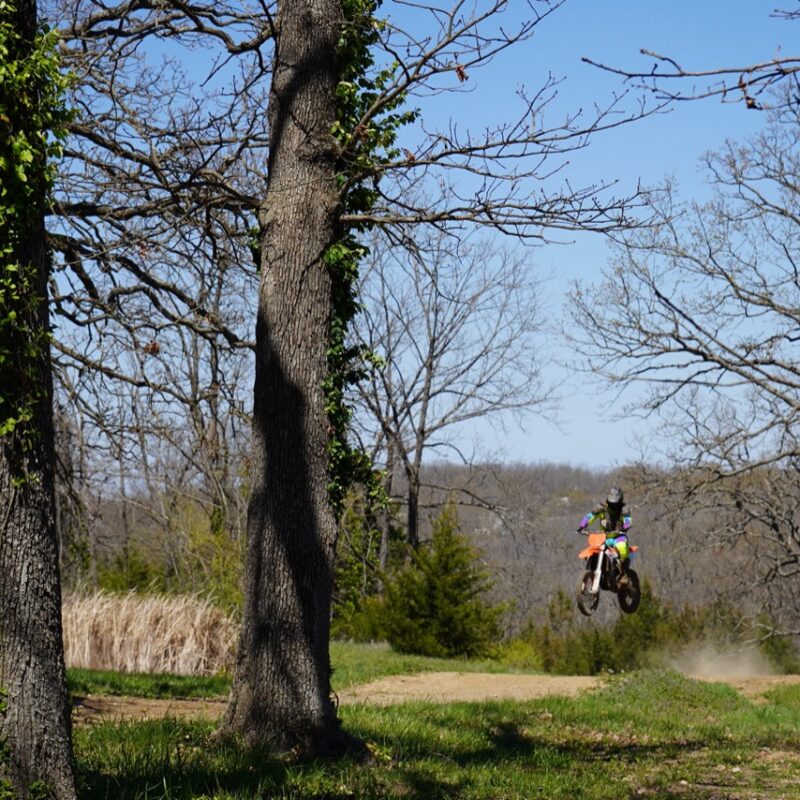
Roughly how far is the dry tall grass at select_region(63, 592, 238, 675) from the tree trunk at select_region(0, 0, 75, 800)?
10971mm

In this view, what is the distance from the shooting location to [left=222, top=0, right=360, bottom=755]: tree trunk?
723cm

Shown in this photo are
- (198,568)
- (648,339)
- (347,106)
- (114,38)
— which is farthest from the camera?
(648,339)

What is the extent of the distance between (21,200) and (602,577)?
729 cm

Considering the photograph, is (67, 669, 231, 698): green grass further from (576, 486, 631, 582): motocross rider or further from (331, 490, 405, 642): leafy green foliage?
(331, 490, 405, 642): leafy green foliage

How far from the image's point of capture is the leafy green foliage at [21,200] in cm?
514

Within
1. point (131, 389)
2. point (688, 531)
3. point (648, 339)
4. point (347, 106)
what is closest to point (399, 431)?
point (688, 531)

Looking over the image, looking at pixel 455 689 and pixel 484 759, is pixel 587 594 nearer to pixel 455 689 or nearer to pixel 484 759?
pixel 484 759

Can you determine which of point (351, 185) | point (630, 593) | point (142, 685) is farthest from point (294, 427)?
→ point (142, 685)

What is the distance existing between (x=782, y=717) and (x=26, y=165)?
11.2 metres

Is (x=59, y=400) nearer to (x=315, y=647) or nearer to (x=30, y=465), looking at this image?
(x=315, y=647)

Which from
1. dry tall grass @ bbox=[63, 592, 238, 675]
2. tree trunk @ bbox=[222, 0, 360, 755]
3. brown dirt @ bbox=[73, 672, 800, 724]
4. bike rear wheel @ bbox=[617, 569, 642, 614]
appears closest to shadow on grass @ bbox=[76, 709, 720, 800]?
tree trunk @ bbox=[222, 0, 360, 755]

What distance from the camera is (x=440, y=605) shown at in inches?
964

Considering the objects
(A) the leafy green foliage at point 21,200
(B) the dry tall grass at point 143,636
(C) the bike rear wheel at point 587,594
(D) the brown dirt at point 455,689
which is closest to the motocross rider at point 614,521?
(C) the bike rear wheel at point 587,594

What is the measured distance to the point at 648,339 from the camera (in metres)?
23.1
